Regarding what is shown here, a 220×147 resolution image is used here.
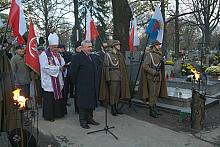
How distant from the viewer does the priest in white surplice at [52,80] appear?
6887mm

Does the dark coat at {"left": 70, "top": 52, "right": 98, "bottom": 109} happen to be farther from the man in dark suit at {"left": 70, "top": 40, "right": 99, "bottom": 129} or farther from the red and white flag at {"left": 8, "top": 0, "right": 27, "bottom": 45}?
the red and white flag at {"left": 8, "top": 0, "right": 27, "bottom": 45}

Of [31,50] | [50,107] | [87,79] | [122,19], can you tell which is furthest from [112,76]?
[122,19]

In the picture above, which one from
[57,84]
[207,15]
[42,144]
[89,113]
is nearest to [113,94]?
[89,113]

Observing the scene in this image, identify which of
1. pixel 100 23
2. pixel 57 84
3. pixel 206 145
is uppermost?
pixel 100 23

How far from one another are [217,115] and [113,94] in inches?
111

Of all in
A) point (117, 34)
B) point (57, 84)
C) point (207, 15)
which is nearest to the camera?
point (57, 84)

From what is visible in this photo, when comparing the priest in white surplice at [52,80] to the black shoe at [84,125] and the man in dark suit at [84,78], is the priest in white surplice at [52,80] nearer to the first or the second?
the man in dark suit at [84,78]

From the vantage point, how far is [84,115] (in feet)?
21.9

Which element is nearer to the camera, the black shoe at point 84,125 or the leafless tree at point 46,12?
the black shoe at point 84,125

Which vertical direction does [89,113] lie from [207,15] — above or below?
below

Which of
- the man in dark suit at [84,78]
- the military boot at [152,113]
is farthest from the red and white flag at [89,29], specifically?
the military boot at [152,113]

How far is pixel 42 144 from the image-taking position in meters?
5.54

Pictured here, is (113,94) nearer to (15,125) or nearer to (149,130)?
(149,130)

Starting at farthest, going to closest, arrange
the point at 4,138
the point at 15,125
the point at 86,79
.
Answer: the point at 86,79 → the point at 4,138 → the point at 15,125
